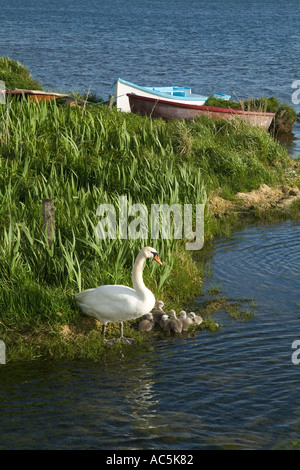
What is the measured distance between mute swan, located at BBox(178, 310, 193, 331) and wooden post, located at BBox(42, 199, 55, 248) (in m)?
2.26

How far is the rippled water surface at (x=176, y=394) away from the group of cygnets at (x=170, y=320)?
181 millimetres

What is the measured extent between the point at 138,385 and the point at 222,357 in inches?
52.9

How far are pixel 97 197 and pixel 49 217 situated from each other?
173 cm

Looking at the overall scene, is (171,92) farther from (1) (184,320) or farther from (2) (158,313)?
(1) (184,320)

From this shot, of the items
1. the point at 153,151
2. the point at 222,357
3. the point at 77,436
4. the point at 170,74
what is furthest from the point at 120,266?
the point at 170,74

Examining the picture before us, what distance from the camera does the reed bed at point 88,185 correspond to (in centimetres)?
920

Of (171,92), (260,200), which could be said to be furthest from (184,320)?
(171,92)

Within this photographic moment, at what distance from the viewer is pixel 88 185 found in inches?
478

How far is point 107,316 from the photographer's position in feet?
29.0

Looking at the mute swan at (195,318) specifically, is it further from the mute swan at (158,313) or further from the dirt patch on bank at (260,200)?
the dirt patch on bank at (260,200)

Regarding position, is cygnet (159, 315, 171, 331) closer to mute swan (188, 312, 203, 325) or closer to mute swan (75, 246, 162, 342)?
mute swan (188, 312, 203, 325)

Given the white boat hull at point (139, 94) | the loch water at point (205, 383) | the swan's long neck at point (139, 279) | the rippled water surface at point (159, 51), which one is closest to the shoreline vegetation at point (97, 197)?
the loch water at point (205, 383)

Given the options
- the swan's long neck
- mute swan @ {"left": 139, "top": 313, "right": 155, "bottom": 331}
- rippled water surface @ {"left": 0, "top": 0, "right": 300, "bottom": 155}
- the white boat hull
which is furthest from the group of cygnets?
the white boat hull

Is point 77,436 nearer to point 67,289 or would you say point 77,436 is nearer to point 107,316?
point 107,316
